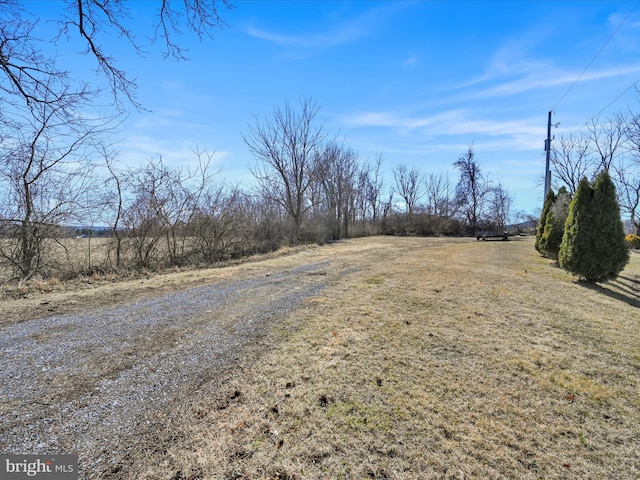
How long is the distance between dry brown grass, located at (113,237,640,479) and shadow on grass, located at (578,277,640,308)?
7.95ft

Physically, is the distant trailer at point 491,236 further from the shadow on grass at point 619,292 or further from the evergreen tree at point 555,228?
the shadow on grass at point 619,292

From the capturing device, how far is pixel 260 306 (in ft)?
15.7

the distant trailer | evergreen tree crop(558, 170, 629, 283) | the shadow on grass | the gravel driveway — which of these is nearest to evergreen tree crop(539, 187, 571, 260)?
the shadow on grass

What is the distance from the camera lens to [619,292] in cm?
689

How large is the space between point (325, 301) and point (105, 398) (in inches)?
132

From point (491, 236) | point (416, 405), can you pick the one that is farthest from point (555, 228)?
point (491, 236)

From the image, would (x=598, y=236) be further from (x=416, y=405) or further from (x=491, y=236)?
(x=491, y=236)

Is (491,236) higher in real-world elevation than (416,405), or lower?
higher

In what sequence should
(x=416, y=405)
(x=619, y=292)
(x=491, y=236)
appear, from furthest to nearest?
1. (x=491, y=236)
2. (x=619, y=292)
3. (x=416, y=405)

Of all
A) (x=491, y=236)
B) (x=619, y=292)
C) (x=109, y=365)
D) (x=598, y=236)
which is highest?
(x=598, y=236)

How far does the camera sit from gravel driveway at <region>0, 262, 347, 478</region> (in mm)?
1852

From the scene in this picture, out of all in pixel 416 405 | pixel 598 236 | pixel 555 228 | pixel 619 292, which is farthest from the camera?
pixel 555 228

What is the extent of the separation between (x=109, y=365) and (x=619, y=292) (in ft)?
33.0

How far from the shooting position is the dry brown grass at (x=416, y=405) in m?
1.74
